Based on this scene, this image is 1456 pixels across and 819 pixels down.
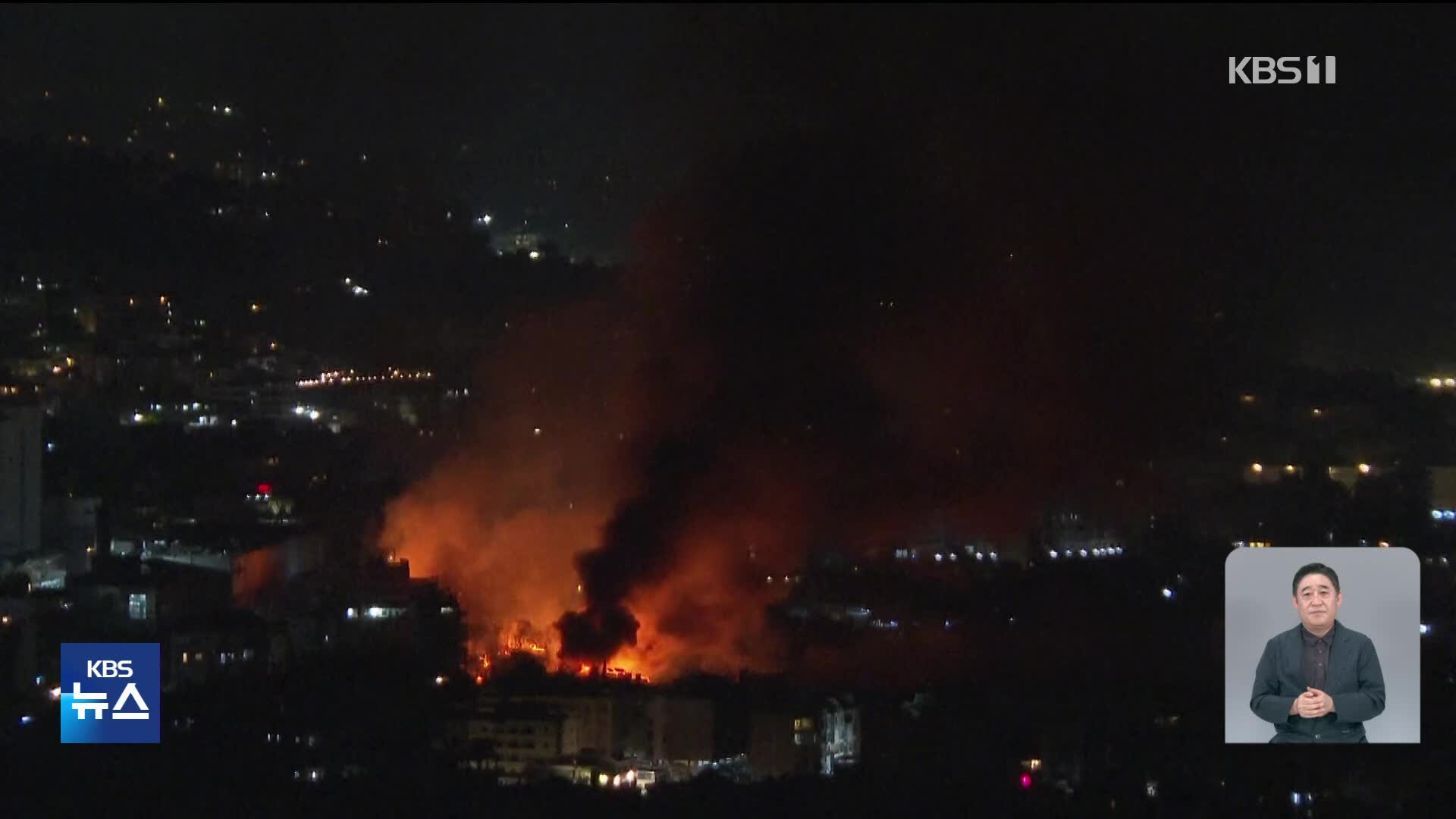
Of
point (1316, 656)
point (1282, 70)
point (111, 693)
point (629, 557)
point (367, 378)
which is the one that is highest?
point (1282, 70)

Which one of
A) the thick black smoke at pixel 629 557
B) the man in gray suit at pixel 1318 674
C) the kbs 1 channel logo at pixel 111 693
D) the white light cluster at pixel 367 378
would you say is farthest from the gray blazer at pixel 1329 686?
the kbs 1 channel logo at pixel 111 693

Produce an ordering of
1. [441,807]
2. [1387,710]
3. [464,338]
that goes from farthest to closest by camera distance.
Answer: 1. [464,338]
2. [441,807]
3. [1387,710]

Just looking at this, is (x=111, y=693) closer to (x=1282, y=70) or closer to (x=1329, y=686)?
(x=1329, y=686)

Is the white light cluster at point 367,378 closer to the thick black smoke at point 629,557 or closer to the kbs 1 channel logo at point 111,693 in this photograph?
the thick black smoke at point 629,557

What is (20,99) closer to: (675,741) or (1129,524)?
(675,741)

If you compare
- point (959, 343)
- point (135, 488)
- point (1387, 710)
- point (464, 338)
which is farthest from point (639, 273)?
point (1387, 710)

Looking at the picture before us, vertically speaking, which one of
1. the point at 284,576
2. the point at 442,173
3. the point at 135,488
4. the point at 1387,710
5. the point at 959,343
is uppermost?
the point at 442,173

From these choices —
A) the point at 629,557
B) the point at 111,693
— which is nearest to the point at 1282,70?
the point at 629,557
